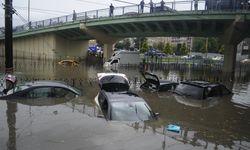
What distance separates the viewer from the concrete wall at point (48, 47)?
51594mm

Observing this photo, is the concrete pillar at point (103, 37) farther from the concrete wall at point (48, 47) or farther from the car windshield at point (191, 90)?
the car windshield at point (191, 90)

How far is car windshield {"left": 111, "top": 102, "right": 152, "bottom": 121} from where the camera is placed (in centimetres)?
982

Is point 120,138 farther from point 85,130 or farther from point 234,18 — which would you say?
point 234,18

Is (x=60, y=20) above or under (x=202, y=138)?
above

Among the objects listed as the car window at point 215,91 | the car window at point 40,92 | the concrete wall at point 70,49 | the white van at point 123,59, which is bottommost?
the car window at point 215,91

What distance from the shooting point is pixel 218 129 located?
36.2ft

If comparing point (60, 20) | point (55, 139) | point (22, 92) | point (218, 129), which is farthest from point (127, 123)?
point (60, 20)

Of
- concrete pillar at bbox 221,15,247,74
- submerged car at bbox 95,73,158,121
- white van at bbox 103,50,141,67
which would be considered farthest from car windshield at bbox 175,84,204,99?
white van at bbox 103,50,141,67

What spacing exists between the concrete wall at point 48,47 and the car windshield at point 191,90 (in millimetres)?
37640

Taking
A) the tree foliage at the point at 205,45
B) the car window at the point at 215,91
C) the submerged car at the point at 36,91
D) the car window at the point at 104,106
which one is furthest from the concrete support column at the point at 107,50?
the tree foliage at the point at 205,45

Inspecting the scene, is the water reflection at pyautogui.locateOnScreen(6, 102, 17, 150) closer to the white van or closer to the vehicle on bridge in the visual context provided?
the vehicle on bridge

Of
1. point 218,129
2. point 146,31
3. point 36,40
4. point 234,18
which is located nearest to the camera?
point 218,129

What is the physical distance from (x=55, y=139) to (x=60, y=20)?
39119 millimetres

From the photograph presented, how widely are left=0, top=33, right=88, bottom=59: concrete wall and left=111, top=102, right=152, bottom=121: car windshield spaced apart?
42.8 metres
